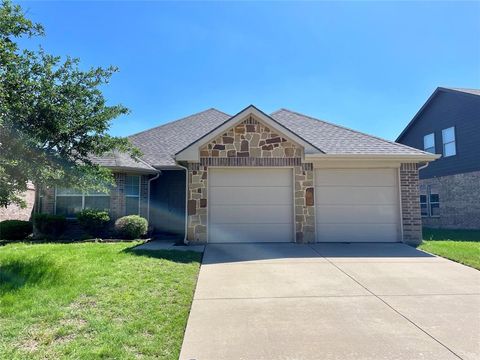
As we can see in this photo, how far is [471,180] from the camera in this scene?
17.5 m

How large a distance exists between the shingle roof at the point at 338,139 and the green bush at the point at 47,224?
29.5 feet

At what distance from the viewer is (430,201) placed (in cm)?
2017

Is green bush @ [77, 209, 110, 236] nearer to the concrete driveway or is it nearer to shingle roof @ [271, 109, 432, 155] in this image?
the concrete driveway

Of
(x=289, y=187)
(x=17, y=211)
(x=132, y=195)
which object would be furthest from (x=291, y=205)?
(x=17, y=211)

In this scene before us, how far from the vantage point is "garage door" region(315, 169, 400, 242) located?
35.9ft

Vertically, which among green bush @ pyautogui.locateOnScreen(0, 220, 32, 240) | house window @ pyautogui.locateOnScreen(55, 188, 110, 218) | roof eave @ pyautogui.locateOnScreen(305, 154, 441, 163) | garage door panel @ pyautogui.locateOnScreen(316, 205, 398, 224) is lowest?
green bush @ pyautogui.locateOnScreen(0, 220, 32, 240)

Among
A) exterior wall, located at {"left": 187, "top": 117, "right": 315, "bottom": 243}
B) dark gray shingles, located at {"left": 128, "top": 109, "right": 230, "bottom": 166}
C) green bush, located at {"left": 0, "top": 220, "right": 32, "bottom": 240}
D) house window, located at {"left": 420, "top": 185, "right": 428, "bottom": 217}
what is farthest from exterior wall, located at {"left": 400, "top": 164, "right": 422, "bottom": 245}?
green bush, located at {"left": 0, "top": 220, "right": 32, "bottom": 240}

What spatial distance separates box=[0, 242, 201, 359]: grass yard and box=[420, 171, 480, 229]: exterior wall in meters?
15.8

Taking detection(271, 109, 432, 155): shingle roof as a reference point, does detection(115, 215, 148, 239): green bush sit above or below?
below

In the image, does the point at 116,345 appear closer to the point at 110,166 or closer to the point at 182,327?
the point at 182,327

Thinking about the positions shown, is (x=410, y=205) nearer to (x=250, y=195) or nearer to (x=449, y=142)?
(x=250, y=195)

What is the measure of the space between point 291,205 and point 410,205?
373 centimetres

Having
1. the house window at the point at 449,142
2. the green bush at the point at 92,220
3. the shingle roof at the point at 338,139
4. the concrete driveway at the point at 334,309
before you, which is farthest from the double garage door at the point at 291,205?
the house window at the point at 449,142

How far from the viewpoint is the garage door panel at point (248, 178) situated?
10.9 meters
